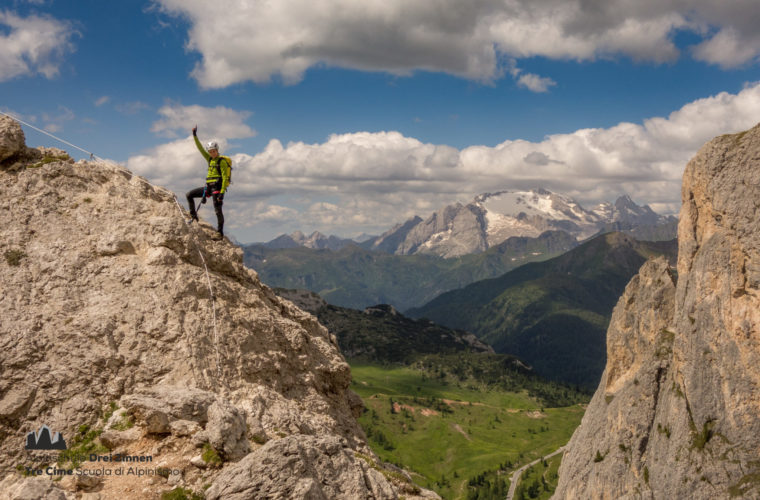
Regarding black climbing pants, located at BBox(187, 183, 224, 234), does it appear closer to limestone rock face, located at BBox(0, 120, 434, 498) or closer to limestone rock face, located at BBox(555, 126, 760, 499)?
limestone rock face, located at BBox(0, 120, 434, 498)

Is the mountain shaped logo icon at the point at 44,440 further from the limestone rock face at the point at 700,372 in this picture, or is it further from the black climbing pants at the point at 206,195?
the limestone rock face at the point at 700,372

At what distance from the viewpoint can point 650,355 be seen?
359ft

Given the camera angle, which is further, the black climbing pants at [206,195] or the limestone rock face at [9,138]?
the black climbing pants at [206,195]

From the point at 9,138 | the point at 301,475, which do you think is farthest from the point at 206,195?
the point at 301,475

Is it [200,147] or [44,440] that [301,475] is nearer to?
[44,440]

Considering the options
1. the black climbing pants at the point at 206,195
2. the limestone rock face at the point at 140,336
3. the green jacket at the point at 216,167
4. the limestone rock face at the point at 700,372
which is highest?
the green jacket at the point at 216,167

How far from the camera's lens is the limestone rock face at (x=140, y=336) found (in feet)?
51.8

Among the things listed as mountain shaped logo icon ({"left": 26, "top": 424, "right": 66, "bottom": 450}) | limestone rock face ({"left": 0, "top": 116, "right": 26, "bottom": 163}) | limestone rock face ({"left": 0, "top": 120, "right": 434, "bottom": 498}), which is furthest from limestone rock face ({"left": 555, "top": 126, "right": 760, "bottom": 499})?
limestone rock face ({"left": 0, "top": 116, "right": 26, "bottom": 163})

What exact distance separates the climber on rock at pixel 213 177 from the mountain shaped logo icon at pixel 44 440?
484 inches

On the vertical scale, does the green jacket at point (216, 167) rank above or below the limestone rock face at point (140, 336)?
above

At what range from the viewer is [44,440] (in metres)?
15.3

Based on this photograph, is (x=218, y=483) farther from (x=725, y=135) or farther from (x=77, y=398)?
(x=725, y=135)

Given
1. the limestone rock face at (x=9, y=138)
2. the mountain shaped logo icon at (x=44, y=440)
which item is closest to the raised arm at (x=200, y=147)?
the limestone rock face at (x=9, y=138)

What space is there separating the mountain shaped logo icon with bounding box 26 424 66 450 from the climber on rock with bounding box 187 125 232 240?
12.3m
